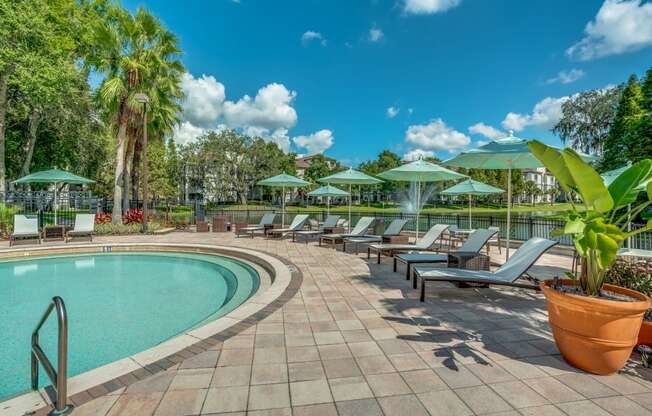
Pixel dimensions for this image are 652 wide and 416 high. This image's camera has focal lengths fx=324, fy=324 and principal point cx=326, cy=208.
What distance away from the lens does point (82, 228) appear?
11.4 metres

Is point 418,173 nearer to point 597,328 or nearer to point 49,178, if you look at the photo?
point 597,328

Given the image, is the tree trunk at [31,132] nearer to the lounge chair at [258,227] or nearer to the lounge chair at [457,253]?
the lounge chair at [258,227]

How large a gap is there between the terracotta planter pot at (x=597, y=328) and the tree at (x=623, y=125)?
77.4 ft

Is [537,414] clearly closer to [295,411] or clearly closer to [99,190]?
[295,411]

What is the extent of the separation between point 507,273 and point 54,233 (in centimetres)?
1340

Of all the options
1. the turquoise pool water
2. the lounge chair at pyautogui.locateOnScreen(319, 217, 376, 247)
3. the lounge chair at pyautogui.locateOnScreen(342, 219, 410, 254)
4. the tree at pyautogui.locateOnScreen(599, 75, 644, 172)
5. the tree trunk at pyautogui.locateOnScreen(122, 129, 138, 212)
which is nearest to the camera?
the turquoise pool water

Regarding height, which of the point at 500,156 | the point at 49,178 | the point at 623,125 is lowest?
the point at 500,156

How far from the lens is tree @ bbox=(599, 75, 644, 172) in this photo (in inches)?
806

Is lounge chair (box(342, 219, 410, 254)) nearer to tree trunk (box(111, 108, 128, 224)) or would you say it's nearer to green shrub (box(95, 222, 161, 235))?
green shrub (box(95, 222, 161, 235))

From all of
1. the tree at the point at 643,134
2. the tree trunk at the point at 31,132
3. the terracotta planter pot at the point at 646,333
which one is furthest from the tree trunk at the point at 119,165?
the tree at the point at 643,134

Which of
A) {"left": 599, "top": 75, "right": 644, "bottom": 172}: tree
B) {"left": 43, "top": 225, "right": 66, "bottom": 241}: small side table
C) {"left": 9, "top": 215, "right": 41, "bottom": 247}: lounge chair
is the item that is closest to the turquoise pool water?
{"left": 9, "top": 215, "right": 41, "bottom": 247}: lounge chair

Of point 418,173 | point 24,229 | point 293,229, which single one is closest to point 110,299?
point 293,229

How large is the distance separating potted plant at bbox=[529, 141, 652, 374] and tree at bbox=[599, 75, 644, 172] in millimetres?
23226

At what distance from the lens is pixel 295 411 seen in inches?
86.2
